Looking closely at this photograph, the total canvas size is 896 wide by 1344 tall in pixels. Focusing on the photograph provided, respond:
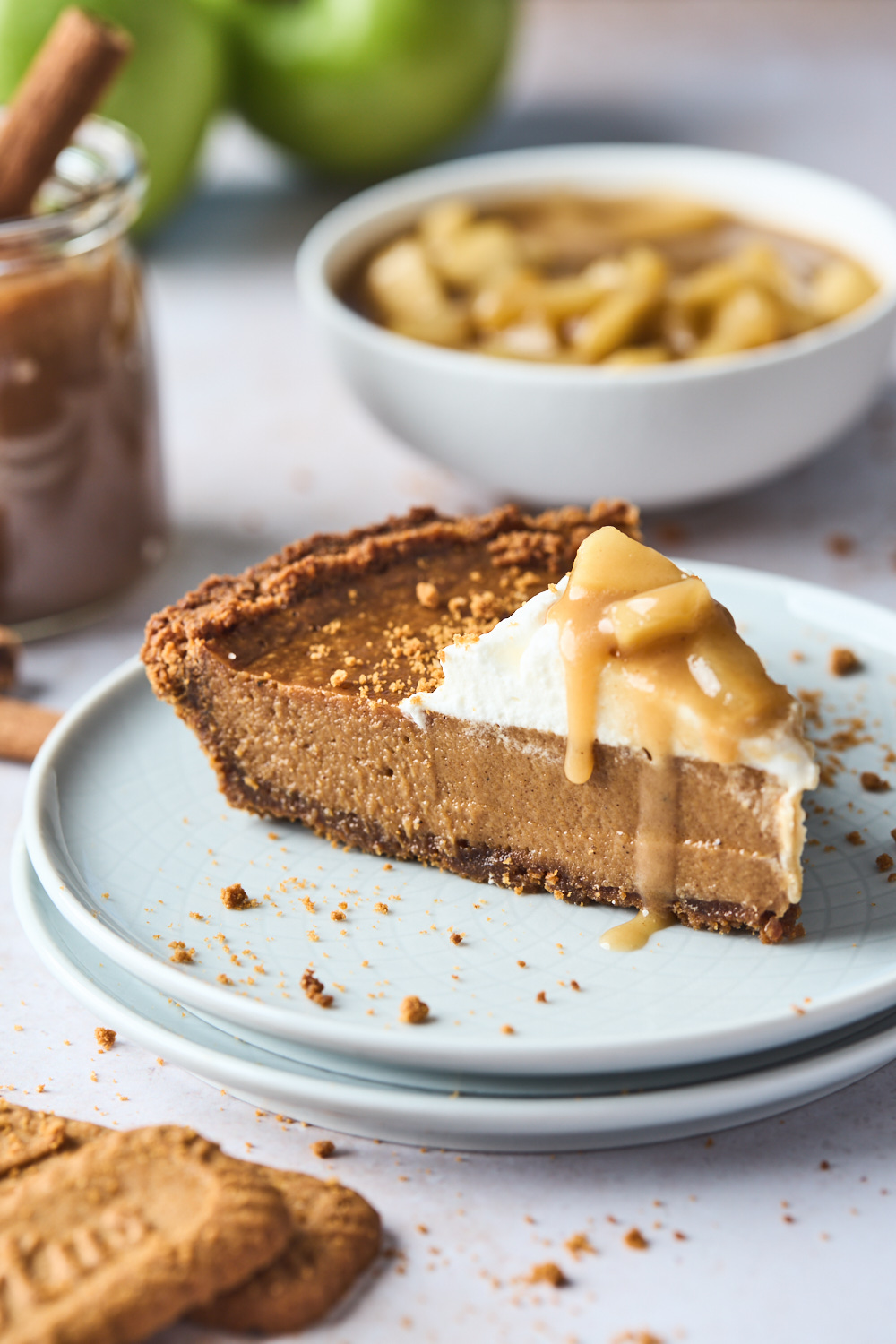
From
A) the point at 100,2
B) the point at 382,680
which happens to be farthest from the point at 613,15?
the point at 382,680

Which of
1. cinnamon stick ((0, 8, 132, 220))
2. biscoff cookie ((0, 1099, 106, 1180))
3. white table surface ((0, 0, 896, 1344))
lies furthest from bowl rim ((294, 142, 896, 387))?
biscoff cookie ((0, 1099, 106, 1180))

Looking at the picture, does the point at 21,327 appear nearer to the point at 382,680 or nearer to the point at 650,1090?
the point at 382,680

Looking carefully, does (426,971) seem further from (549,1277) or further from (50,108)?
(50,108)

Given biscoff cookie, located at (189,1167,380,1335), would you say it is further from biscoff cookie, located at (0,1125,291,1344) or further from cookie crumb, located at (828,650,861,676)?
cookie crumb, located at (828,650,861,676)

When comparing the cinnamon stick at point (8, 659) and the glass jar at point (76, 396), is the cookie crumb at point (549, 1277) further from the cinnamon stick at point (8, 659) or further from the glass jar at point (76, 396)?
the glass jar at point (76, 396)

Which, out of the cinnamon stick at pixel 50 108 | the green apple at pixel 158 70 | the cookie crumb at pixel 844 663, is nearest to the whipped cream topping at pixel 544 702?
the cookie crumb at pixel 844 663
